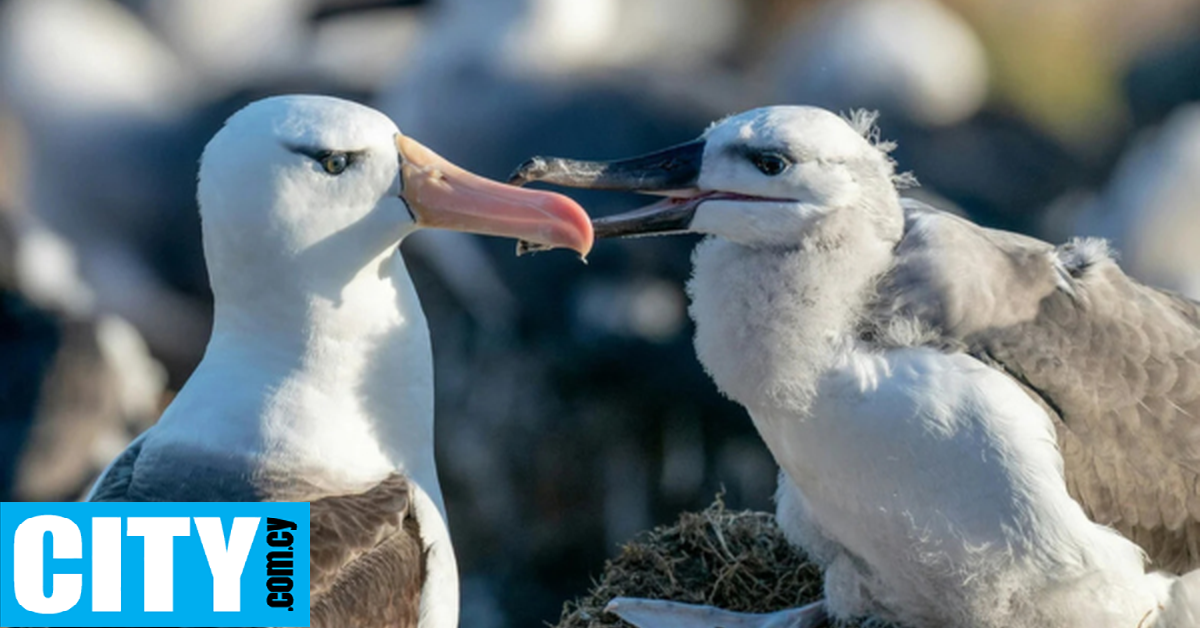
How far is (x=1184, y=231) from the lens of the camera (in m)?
5.79

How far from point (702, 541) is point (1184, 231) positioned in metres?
2.72

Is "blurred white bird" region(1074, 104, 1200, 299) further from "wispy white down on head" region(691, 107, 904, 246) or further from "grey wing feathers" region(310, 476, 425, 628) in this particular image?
"grey wing feathers" region(310, 476, 425, 628)

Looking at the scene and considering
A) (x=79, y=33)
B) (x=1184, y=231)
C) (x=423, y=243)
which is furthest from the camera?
(x=79, y=33)

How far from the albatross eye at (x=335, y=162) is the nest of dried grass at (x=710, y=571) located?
1.23 metres

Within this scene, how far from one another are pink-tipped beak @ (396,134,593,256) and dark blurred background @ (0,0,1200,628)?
278 centimetres

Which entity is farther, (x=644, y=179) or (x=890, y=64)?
(x=890, y=64)

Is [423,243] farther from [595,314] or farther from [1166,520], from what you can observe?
[1166,520]

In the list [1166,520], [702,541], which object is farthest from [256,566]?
[1166,520]

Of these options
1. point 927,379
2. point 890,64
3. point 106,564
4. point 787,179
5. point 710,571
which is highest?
point 890,64

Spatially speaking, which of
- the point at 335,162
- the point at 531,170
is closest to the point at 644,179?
the point at 531,170

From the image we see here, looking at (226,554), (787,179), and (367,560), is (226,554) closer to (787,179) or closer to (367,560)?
(367,560)

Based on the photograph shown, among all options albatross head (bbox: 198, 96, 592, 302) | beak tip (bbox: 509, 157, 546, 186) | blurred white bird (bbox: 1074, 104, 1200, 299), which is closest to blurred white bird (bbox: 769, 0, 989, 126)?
blurred white bird (bbox: 1074, 104, 1200, 299)

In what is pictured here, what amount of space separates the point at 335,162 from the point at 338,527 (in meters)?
0.70

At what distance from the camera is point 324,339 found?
328cm
